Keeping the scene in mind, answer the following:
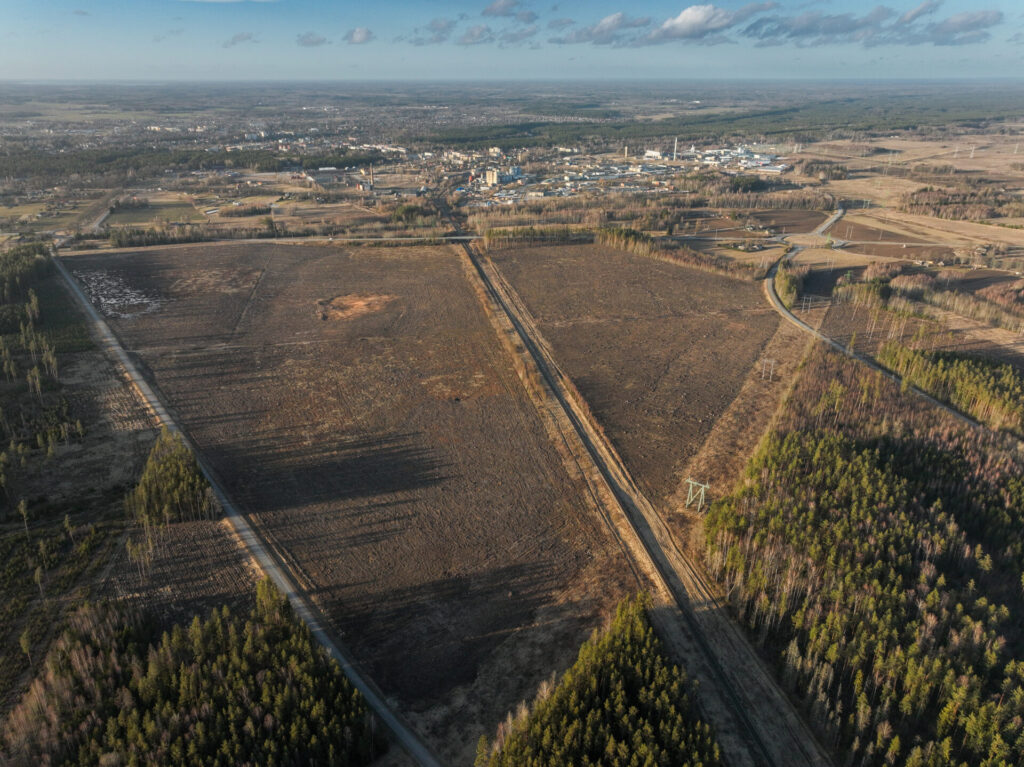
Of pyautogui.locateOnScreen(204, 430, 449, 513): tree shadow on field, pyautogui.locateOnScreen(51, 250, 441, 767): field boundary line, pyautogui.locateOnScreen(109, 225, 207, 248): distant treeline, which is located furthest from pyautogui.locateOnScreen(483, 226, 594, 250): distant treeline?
pyautogui.locateOnScreen(204, 430, 449, 513): tree shadow on field

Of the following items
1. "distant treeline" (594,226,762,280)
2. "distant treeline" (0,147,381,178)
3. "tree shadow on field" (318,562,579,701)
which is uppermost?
"distant treeline" (0,147,381,178)

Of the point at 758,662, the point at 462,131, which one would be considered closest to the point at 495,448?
the point at 758,662

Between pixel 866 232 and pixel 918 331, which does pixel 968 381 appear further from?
pixel 866 232

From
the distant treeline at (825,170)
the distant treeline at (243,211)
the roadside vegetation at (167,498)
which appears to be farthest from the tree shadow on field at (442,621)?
the distant treeline at (825,170)

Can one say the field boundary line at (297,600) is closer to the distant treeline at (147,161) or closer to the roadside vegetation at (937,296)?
the roadside vegetation at (937,296)

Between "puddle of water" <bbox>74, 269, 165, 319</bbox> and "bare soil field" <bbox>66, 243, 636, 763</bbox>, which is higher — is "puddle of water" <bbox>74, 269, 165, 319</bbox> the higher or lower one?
the higher one

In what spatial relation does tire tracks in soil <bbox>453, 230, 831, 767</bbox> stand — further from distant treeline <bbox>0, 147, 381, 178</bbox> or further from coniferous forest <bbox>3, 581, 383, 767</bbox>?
distant treeline <bbox>0, 147, 381, 178</bbox>

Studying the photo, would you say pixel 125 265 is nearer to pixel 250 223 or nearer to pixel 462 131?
A: pixel 250 223
